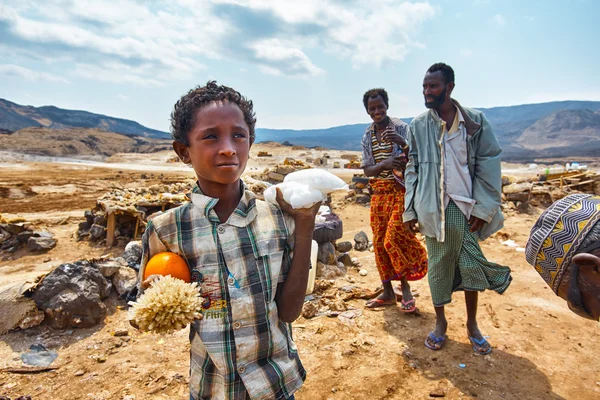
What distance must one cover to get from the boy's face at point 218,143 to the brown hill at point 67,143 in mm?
36003

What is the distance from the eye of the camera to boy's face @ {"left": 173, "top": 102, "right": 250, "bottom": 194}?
114 centimetres

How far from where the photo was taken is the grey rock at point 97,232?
6215mm

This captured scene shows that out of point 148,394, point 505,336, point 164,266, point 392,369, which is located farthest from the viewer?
point 505,336

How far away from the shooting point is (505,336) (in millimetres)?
2896

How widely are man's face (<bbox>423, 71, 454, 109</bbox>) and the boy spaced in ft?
6.22

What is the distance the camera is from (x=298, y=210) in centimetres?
117

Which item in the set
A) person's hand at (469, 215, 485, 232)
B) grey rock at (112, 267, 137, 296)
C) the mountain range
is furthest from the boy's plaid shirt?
the mountain range

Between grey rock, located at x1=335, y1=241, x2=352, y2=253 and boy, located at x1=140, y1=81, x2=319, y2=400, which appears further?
grey rock, located at x1=335, y1=241, x2=352, y2=253

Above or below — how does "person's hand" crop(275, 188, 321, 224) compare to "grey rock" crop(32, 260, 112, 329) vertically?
above

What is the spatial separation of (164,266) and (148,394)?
5.68 feet

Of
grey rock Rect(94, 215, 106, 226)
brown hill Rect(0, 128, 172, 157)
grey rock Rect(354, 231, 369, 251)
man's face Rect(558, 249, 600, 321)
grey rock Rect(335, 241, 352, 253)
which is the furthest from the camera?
brown hill Rect(0, 128, 172, 157)

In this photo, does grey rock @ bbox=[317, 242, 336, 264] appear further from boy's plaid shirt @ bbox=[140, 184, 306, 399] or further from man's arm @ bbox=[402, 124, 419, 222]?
boy's plaid shirt @ bbox=[140, 184, 306, 399]

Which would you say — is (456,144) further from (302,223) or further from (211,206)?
(211,206)

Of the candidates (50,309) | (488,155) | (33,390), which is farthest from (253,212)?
(50,309)
